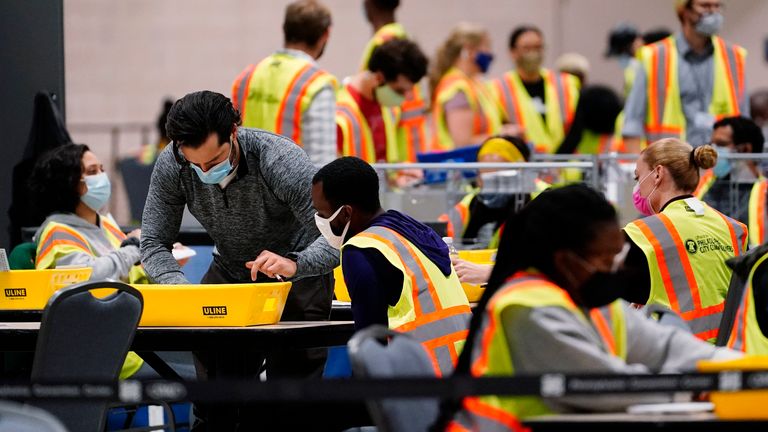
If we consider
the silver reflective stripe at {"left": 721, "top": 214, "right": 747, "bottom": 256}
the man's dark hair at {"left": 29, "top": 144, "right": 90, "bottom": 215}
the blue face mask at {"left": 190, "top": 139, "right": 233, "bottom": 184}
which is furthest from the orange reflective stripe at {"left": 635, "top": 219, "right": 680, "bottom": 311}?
the man's dark hair at {"left": 29, "top": 144, "right": 90, "bottom": 215}

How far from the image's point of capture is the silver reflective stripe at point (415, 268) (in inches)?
147

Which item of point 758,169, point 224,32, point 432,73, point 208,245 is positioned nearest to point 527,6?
point 224,32

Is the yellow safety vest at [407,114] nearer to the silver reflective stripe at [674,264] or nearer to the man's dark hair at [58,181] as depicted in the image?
the man's dark hair at [58,181]

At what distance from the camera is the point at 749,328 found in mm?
3453

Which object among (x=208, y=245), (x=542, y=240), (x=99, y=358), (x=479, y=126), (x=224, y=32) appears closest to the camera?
(x=542, y=240)

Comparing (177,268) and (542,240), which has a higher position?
(542,240)

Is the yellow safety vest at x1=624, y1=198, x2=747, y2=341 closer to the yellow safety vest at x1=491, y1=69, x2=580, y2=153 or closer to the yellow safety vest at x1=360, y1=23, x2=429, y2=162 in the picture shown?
the yellow safety vest at x1=360, y1=23, x2=429, y2=162

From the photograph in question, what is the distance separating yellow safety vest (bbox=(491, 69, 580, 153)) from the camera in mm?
9188

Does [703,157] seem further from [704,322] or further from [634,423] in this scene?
[634,423]

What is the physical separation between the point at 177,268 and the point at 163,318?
0.46 m

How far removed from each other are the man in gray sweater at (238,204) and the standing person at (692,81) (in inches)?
156

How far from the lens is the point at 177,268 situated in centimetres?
444

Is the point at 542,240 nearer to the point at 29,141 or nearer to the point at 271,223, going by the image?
the point at 271,223

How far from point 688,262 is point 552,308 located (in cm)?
185
